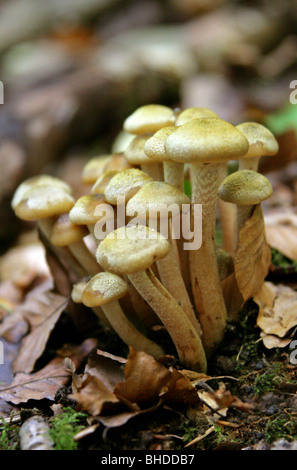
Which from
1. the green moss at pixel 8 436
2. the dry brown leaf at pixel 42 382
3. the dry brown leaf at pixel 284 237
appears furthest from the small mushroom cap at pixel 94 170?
the green moss at pixel 8 436

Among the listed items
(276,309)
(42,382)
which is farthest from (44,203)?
(276,309)

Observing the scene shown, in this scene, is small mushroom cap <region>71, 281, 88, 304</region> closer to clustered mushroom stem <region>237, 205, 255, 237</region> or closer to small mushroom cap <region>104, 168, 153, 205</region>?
small mushroom cap <region>104, 168, 153, 205</region>

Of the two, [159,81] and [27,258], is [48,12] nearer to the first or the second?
[159,81]

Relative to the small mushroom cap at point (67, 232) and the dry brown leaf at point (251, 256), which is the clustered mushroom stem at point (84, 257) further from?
the dry brown leaf at point (251, 256)

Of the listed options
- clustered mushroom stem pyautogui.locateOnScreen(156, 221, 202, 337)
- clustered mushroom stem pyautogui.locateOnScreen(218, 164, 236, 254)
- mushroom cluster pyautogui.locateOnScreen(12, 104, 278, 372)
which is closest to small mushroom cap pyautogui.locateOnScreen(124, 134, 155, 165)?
mushroom cluster pyautogui.locateOnScreen(12, 104, 278, 372)

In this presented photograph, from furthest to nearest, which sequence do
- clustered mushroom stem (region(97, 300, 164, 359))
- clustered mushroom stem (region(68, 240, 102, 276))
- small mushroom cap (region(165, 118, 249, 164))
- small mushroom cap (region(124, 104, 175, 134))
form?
clustered mushroom stem (region(68, 240, 102, 276)) → small mushroom cap (region(124, 104, 175, 134)) → clustered mushroom stem (region(97, 300, 164, 359)) → small mushroom cap (region(165, 118, 249, 164))

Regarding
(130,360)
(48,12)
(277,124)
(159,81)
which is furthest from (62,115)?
(48,12)
